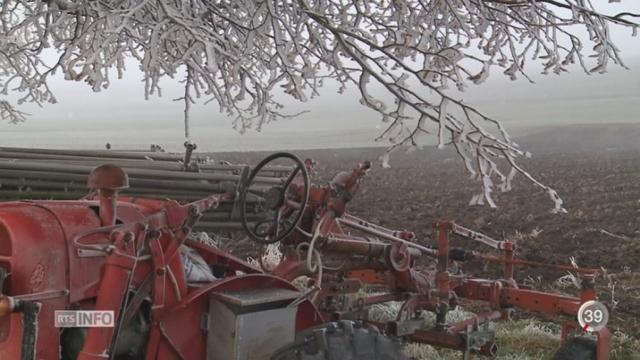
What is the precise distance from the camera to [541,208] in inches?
289

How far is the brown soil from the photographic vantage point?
6.39m

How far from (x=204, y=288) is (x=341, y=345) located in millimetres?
627

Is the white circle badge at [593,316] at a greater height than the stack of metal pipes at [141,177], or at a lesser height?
lesser

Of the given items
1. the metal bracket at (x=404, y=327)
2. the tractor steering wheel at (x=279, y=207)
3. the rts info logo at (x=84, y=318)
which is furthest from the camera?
the metal bracket at (x=404, y=327)

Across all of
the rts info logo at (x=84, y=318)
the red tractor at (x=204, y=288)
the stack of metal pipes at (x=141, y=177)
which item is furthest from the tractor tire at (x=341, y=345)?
the stack of metal pipes at (x=141, y=177)

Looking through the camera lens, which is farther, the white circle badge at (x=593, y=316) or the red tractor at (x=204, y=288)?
the white circle badge at (x=593, y=316)

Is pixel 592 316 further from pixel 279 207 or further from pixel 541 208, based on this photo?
pixel 541 208

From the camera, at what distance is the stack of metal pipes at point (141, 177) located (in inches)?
195

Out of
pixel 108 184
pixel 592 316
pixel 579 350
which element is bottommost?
pixel 579 350

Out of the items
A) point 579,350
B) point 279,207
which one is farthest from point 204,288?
point 579,350

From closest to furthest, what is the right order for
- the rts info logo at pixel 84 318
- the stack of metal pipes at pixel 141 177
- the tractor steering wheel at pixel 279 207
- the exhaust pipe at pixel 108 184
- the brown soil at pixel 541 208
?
the rts info logo at pixel 84 318
the exhaust pipe at pixel 108 184
the tractor steering wheel at pixel 279 207
the stack of metal pipes at pixel 141 177
the brown soil at pixel 541 208

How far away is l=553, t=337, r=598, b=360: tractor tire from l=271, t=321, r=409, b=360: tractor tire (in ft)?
3.54

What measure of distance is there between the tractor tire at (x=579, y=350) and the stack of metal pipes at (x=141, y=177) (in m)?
2.09

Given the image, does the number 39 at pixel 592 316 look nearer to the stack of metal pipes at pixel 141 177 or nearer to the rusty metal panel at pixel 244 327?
the rusty metal panel at pixel 244 327
